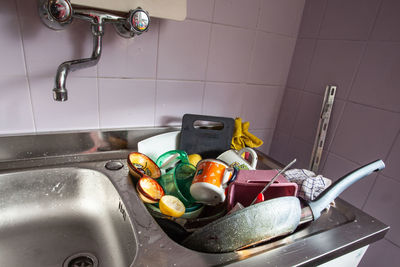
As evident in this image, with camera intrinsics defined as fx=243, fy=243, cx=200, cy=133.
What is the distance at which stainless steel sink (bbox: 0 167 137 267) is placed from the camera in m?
0.56

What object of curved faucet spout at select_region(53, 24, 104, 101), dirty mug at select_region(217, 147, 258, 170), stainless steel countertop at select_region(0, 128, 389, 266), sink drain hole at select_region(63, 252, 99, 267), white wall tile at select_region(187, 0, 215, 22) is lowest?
sink drain hole at select_region(63, 252, 99, 267)

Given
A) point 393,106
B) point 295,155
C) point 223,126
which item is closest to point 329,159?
point 295,155

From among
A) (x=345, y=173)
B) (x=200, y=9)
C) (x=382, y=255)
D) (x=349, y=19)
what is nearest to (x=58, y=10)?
(x=200, y=9)

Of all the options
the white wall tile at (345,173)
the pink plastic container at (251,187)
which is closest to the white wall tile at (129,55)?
the pink plastic container at (251,187)

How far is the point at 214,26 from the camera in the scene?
748mm

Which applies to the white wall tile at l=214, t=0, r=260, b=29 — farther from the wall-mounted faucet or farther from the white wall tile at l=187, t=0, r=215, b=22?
the wall-mounted faucet

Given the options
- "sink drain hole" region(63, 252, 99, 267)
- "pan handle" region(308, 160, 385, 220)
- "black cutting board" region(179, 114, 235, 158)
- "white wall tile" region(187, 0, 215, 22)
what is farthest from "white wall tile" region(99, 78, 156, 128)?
"pan handle" region(308, 160, 385, 220)

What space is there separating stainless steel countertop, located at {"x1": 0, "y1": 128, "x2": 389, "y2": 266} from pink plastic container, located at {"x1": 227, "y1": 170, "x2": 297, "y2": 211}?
0.10 metres

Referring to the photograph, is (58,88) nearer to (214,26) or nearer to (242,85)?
(214,26)

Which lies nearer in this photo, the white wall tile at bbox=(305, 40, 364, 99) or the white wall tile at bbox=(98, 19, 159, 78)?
the white wall tile at bbox=(98, 19, 159, 78)

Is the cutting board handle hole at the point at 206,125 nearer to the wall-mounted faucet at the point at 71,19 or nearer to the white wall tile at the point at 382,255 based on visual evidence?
the wall-mounted faucet at the point at 71,19

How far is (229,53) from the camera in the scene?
2.64 ft

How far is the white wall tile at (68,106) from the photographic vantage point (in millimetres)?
622

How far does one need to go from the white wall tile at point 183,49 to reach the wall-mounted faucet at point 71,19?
0.15m
